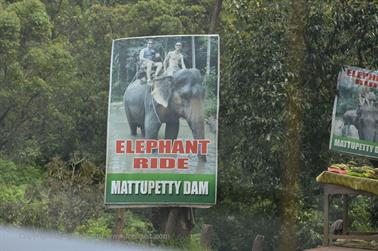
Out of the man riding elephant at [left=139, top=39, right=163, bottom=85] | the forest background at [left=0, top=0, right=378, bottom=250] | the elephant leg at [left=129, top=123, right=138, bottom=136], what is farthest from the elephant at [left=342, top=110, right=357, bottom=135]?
the elephant leg at [left=129, top=123, right=138, bottom=136]

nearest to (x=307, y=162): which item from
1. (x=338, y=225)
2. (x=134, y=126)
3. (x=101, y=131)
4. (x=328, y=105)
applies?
(x=328, y=105)

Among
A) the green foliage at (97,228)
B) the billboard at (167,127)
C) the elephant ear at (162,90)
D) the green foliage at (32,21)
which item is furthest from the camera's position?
the green foliage at (32,21)

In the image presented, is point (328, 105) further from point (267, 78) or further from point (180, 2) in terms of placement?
point (180, 2)

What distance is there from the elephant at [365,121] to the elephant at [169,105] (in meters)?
1.65

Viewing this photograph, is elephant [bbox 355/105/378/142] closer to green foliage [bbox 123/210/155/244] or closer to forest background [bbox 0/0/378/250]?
forest background [bbox 0/0/378/250]

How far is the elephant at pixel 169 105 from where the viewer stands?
7941 mm

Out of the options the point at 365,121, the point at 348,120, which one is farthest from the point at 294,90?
the point at 365,121

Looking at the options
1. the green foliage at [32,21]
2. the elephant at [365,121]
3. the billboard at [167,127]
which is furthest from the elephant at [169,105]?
the green foliage at [32,21]

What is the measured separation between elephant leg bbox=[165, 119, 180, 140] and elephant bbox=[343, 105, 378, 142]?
184 centimetres

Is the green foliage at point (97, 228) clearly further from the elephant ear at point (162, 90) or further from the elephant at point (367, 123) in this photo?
the elephant at point (367, 123)

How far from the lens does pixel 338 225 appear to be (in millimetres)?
7316

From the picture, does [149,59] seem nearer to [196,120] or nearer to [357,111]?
[196,120]

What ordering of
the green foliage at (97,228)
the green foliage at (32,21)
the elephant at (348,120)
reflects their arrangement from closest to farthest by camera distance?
the elephant at (348,120) → the green foliage at (97,228) → the green foliage at (32,21)

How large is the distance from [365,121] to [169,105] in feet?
7.04
